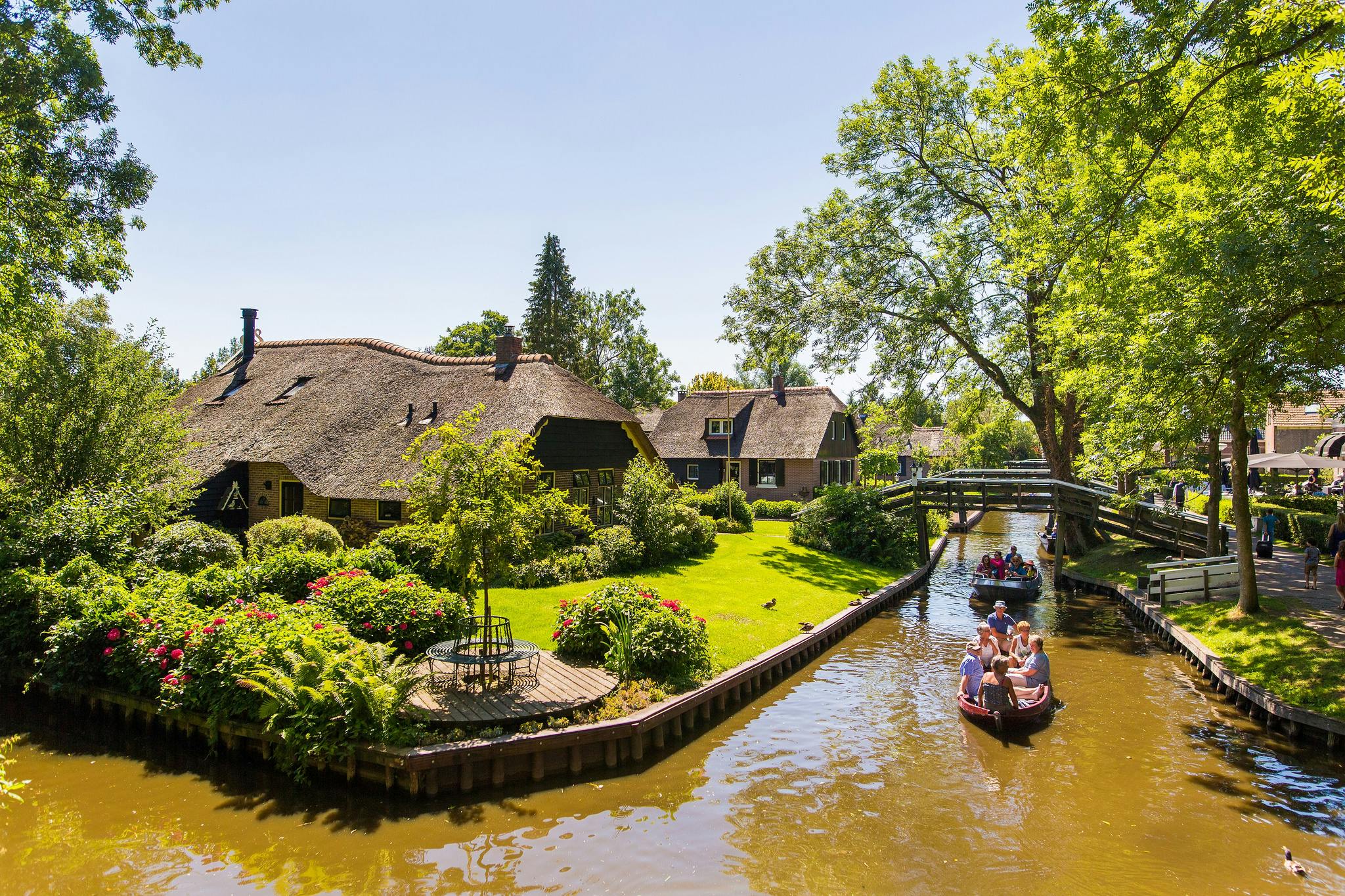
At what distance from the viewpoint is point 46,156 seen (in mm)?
17375

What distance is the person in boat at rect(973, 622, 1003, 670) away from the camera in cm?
1519

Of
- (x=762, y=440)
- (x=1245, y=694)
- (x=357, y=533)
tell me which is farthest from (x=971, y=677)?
(x=762, y=440)

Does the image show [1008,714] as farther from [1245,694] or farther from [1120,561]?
[1120,561]

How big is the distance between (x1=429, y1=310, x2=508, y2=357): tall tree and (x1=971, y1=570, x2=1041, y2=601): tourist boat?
42.3m

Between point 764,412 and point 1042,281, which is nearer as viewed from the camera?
point 1042,281

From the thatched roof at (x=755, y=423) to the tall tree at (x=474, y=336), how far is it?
16530mm

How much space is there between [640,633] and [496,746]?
12.4 feet

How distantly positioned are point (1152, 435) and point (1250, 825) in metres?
9.81

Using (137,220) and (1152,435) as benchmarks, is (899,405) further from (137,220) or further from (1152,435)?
(137,220)

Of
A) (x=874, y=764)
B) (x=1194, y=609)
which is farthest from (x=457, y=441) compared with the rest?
(x=1194, y=609)

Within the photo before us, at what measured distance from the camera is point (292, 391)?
94.2ft

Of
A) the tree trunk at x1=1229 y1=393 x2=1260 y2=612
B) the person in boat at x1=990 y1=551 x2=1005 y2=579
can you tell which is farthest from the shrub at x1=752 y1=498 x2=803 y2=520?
the tree trunk at x1=1229 y1=393 x2=1260 y2=612

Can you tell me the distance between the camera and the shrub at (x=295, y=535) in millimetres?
20516

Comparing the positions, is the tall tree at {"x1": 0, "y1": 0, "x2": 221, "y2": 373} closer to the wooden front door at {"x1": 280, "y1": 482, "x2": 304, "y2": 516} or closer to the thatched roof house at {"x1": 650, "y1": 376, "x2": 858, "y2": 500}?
the wooden front door at {"x1": 280, "y1": 482, "x2": 304, "y2": 516}
